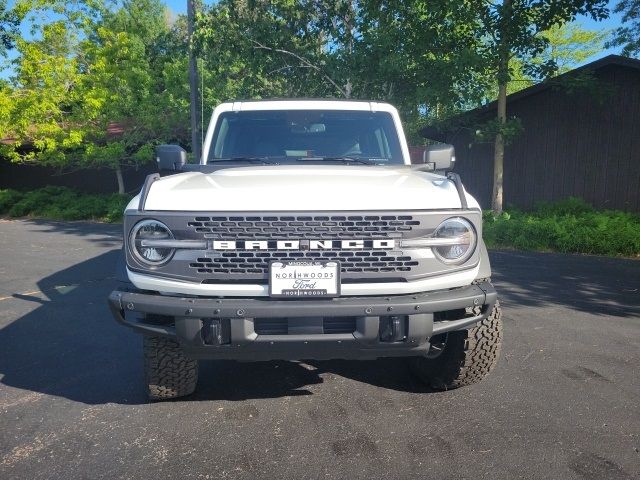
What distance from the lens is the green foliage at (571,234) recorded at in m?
10.1

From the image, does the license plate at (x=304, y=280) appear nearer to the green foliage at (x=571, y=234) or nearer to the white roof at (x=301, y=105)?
the white roof at (x=301, y=105)

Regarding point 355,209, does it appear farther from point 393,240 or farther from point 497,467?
point 497,467

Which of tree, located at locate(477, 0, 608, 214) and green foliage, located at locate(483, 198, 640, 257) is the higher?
tree, located at locate(477, 0, 608, 214)

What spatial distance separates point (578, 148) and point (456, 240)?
43.3ft

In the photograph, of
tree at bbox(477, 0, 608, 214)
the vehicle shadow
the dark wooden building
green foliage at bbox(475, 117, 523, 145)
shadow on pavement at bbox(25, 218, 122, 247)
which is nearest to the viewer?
the vehicle shadow

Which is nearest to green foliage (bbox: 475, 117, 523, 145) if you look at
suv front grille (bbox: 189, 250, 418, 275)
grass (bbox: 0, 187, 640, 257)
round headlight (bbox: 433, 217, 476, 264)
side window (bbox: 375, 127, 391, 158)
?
grass (bbox: 0, 187, 640, 257)

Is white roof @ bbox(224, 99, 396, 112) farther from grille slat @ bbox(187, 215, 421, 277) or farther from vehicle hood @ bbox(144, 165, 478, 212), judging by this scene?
grille slat @ bbox(187, 215, 421, 277)

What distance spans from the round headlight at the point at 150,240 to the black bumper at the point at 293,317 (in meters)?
0.20

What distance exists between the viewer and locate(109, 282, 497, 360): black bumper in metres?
2.73

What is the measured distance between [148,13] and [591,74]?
110ft

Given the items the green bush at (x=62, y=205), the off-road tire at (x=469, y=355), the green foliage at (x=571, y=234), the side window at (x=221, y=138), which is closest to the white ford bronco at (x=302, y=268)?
the off-road tire at (x=469, y=355)

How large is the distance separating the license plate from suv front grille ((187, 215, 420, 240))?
168 millimetres

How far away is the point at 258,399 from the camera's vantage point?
3.53 meters

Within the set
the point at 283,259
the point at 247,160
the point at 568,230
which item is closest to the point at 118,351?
the point at 247,160
